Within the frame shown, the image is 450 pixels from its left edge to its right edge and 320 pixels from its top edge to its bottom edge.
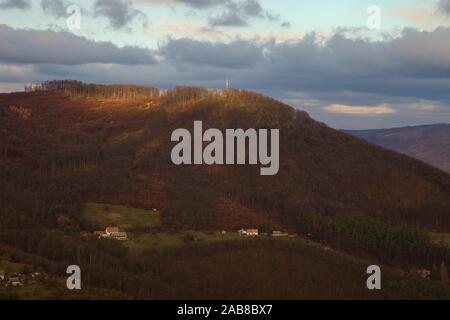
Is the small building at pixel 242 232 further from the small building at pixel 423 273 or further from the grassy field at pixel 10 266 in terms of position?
the grassy field at pixel 10 266

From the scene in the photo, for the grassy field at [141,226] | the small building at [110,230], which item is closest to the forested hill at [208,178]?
the grassy field at [141,226]

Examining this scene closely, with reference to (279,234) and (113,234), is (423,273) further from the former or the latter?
(113,234)

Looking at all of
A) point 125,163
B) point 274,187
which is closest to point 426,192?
point 274,187

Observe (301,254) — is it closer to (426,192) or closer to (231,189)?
(231,189)

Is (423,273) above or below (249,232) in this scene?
below

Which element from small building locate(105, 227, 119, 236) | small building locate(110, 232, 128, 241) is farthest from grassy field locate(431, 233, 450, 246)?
small building locate(105, 227, 119, 236)

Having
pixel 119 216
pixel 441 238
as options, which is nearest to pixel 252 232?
pixel 119 216
